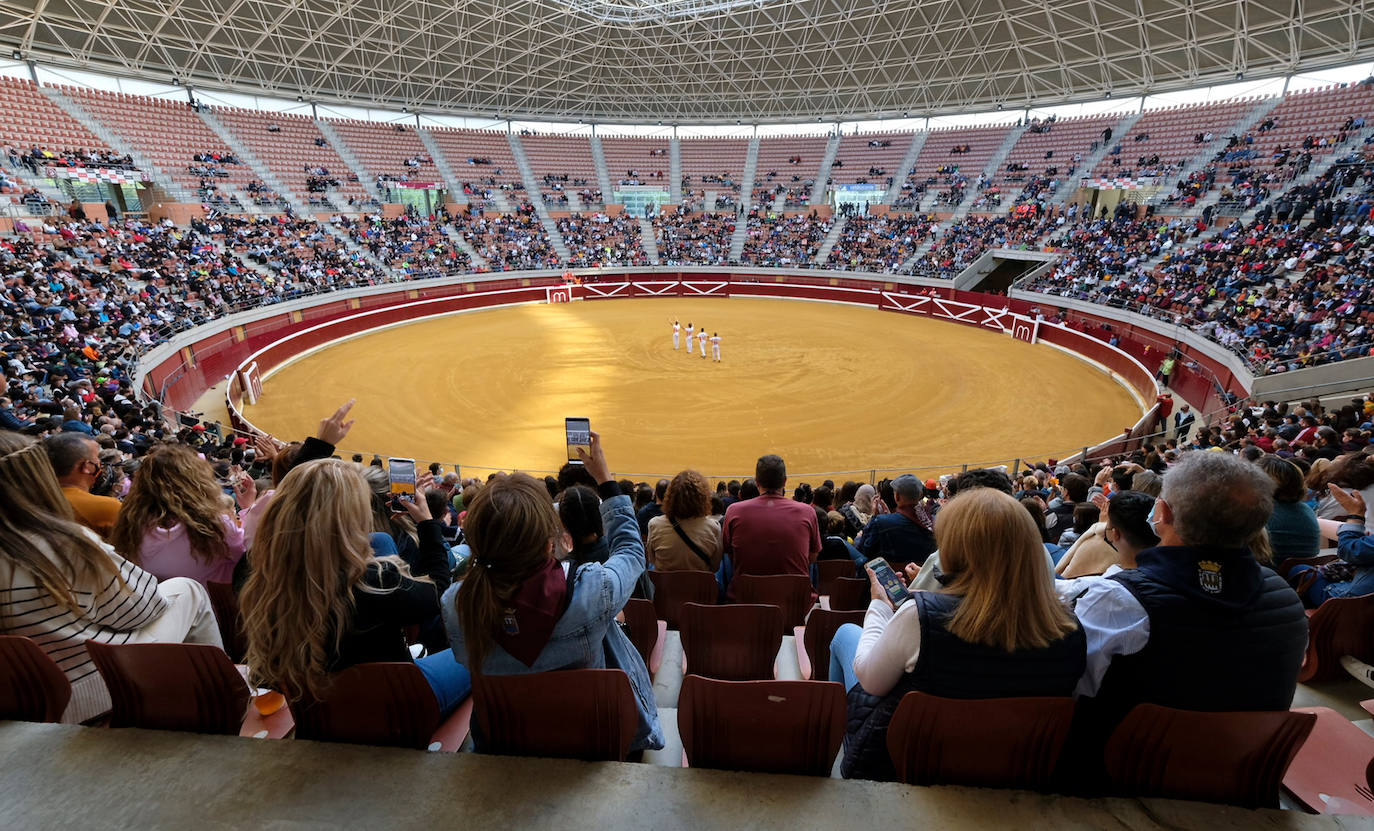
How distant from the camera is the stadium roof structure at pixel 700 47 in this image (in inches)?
1175

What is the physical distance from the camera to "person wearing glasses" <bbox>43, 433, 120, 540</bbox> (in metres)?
3.90

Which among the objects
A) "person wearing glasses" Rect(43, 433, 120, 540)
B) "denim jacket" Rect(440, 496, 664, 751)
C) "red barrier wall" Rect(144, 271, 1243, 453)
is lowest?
"denim jacket" Rect(440, 496, 664, 751)

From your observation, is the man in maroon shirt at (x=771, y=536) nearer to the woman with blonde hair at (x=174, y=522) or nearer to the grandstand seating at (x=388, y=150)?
the woman with blonde hair at (x=174, y=522)

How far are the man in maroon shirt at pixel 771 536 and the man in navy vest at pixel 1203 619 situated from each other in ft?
9.05

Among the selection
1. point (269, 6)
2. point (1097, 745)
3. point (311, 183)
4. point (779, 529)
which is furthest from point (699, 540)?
point (311, 183)

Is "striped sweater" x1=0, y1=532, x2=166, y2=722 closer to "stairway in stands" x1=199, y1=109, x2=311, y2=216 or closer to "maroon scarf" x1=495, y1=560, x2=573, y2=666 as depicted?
"maroon scarf" x1=495, y1=560, x2=573, y2=666

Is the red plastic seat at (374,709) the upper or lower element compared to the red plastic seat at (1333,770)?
upper

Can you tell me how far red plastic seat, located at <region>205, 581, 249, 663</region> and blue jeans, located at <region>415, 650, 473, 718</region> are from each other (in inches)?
54.9

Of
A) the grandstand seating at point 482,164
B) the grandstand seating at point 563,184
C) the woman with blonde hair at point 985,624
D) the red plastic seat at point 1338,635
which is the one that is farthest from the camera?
the grandstand seating at point 563,184

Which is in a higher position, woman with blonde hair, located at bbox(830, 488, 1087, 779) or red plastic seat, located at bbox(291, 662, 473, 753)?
woman with blonde hair, located at bbox(830, 488, 1087, 779)

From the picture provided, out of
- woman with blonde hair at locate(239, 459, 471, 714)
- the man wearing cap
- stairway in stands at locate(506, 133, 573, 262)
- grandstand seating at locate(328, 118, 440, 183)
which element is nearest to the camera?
woman with blonde hair at locate(239, 459, 471, 714)

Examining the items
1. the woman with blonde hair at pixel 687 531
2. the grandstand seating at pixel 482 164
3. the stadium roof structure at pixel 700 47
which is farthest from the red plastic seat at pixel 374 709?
the grandstand seating at pixel 482 164

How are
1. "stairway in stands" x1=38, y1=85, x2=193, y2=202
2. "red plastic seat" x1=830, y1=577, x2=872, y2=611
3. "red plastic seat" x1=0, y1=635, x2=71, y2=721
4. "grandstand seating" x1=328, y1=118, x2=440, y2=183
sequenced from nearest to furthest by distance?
1. "red plastic seat" x1=0, y1=635, x2=71, y2=721
2. "red plastic seat" x1=830, y1=577, x2=872, y2=611
3. "stairway in stands" x1=38, y1=85, x2=193, y2=202
4. "grandstand seating" x1=328, y1=118, x2=440, y2=183

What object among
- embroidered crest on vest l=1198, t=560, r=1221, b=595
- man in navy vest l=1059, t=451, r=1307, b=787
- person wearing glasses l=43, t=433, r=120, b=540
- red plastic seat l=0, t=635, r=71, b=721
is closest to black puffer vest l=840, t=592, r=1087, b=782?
man in navy vest l=1059, t=451, r=1307, b=787
